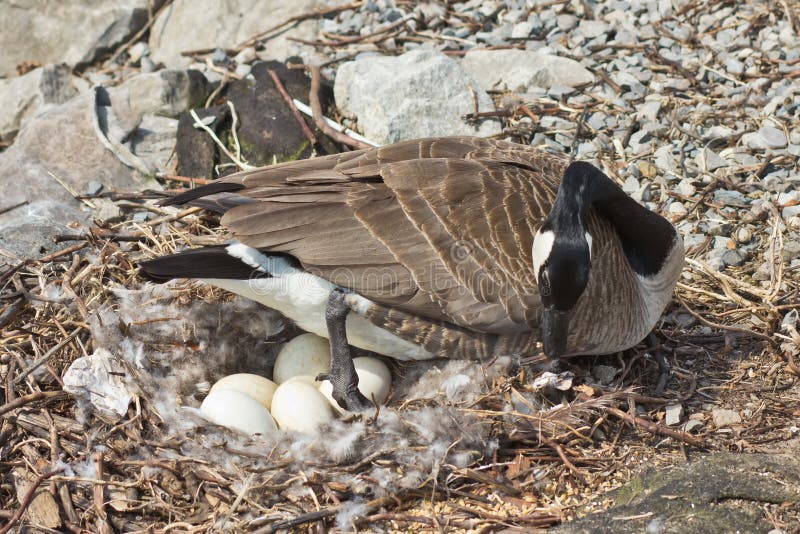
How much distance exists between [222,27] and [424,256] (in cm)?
417

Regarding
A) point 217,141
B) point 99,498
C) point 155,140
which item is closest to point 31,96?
point 155,140

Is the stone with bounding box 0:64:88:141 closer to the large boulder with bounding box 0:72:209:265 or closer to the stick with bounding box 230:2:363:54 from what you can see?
the large boulder with bounding box 0:72:209:265

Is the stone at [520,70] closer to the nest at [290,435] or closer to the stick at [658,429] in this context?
the nest at [290,435]

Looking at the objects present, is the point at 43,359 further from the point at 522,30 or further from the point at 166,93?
the point at 522,30

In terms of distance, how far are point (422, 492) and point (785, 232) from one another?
2808 mm

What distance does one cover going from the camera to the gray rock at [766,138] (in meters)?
5.44

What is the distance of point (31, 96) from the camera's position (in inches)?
272

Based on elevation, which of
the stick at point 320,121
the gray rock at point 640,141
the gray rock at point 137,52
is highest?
the gray rock at point 137,52

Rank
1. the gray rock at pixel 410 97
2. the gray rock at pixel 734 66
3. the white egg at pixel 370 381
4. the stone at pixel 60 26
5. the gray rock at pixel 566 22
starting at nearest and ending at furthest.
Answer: the white egg at pixel 370 381 < the gray rock at pixel 410 97 < the gray rock at pixel 734 66 < the gray rock at pixel 566 22 < the stone at pixel 60 26

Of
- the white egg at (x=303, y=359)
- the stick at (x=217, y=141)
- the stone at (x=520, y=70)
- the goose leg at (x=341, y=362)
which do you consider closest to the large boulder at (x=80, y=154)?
the stick at (x=217, y=141)

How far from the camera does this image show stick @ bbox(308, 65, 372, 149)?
5793 mm

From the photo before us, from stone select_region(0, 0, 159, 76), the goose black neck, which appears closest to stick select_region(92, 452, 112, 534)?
the goose black neck

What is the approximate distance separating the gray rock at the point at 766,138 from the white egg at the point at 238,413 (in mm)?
3630

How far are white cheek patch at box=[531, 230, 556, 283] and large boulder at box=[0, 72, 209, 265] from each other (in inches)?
116
